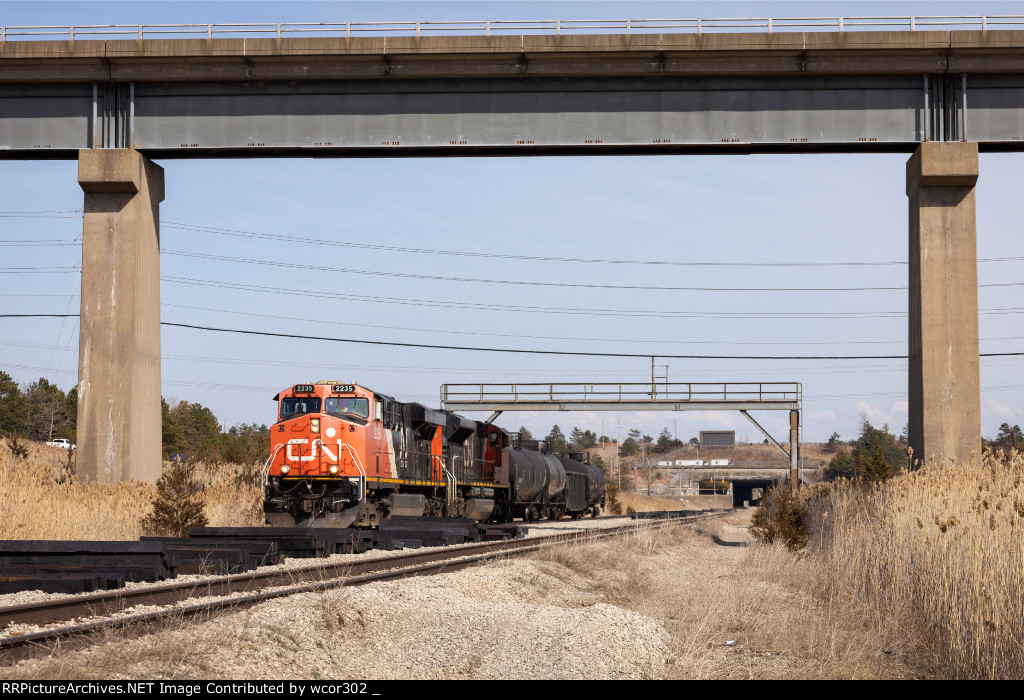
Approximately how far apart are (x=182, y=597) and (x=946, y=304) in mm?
21315

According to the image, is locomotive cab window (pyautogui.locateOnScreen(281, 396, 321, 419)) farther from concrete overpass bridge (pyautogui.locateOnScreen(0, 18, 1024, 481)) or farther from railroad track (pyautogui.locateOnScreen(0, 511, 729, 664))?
railroad track (pyautogui.locateOnScreen(0, 511, 729, 664))

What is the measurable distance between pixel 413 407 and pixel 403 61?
9628mm

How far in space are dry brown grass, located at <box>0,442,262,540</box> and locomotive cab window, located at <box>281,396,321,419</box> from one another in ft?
12.6

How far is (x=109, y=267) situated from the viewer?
2738cm

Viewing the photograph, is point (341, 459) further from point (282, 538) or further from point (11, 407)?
point (11, 407)

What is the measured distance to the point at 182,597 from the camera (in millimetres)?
12148

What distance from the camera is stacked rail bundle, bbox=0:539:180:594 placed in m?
12.9

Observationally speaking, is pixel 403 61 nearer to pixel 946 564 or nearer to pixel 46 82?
pixel 46 82

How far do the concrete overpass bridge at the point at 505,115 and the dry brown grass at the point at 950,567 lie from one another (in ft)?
41.1

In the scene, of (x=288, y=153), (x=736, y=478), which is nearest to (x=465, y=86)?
(x=288, y=153)

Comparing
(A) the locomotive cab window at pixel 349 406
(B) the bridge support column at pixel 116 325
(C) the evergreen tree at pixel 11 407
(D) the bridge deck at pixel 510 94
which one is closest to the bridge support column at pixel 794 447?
(D) the bridge deck at pixel 510 94

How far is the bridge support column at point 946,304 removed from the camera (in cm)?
2562

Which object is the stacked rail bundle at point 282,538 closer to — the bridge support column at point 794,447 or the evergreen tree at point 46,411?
the bridge support column at point 794,447

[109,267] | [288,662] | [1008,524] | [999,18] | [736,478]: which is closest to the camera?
[288,662]
